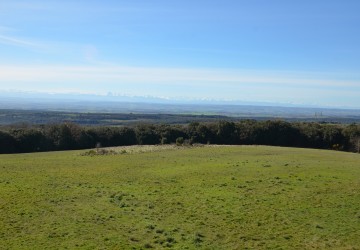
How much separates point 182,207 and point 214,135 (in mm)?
54143

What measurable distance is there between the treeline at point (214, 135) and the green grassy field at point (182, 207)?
110ft

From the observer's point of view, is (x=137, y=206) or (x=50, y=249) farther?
(x=137, y=206)

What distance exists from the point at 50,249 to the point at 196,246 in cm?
657

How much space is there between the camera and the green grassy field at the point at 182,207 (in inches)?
758

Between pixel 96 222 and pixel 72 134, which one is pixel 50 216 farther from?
pixel 72 134

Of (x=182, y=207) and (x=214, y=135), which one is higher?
(x=214, y=135)

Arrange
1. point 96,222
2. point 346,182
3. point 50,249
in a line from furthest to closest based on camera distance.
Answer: point 346,182, point 96,222, point 50,249

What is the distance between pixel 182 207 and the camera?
2505 cm

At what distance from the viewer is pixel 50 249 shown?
58.0ft

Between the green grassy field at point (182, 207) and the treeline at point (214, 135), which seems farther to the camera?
the treeline at point (214, 135)

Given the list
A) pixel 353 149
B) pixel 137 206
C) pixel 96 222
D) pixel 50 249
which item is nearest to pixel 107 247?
pixel 50 249

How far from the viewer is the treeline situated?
241 ft

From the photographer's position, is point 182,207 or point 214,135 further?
point 214,135

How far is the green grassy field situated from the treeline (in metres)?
33.4
